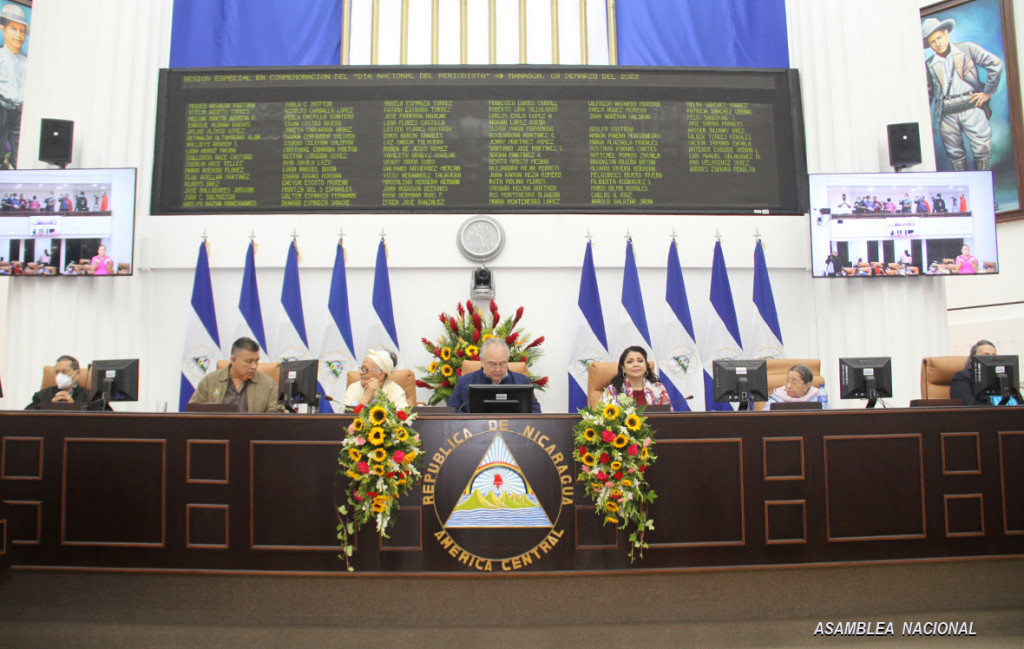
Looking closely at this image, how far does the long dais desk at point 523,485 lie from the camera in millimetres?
3262

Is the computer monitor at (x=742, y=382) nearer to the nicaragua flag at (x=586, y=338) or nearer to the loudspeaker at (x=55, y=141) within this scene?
the nicaragua flag at (x=586, y=338)

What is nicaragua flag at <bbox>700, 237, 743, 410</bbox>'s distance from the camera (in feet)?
20.1

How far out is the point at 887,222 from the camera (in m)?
5.88

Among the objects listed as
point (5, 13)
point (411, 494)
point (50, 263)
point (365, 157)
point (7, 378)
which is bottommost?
point (411, 494)

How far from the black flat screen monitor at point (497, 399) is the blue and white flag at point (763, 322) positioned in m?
3.30

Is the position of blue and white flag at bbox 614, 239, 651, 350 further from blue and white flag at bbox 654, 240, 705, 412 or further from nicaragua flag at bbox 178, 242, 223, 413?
nicaragua flag at bbox 178, 242, 223, 413

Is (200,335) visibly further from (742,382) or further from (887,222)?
(887,222)

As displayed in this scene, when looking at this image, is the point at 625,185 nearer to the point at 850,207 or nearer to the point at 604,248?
the point at 604,248

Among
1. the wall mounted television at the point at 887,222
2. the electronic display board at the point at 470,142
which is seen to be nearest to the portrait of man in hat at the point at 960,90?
the wall mounted television at the point at 887,222

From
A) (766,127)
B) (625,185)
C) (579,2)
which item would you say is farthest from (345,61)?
(766,127)

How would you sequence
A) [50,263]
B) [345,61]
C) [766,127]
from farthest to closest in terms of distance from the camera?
[345,61] → [766,127] → [50,263]

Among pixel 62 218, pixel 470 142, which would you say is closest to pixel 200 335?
pixel 62 218

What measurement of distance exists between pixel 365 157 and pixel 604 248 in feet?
7.85

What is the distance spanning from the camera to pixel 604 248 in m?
6.31
